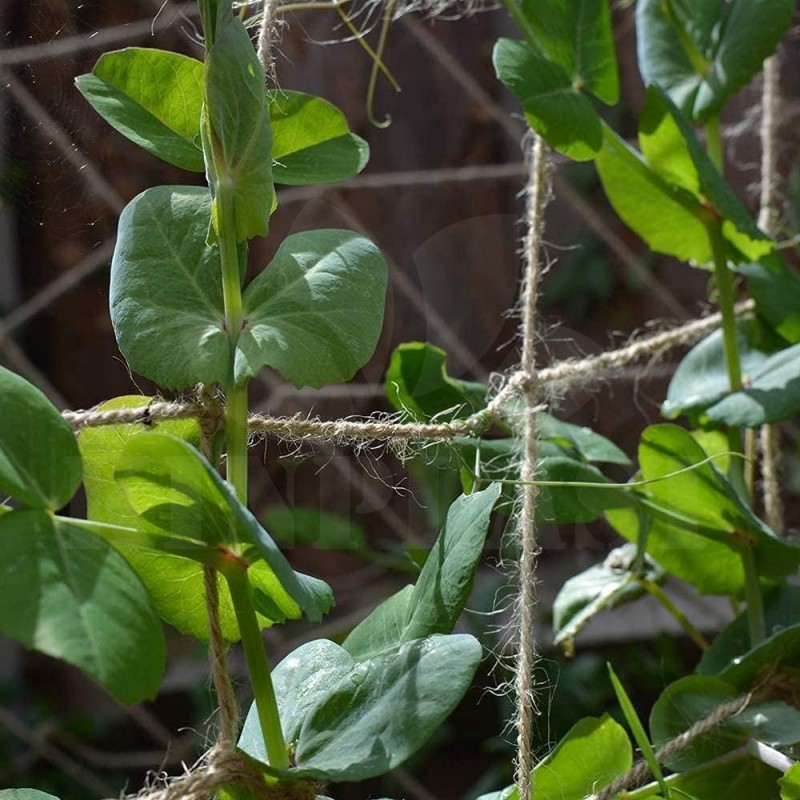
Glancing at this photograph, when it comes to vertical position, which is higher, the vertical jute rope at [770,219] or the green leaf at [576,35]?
the green leaf at [576,35]

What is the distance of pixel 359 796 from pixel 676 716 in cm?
54

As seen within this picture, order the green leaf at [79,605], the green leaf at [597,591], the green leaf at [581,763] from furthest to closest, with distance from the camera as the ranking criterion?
the green leaf at [597,591], the green leaf at [581,763], the green leaf at [79,605]

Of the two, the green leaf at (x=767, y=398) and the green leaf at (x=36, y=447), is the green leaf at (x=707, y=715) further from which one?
the green leaf at (x=36, y=447)

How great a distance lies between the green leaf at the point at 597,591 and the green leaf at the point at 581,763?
96 mm

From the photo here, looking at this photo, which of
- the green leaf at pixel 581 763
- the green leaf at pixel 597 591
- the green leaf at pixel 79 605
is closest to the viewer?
the green leaf at pixel 79 605

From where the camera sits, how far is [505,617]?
801 mm

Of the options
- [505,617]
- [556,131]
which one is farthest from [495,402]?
[505,617]

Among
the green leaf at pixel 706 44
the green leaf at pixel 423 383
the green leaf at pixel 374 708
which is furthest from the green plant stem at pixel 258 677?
the green leaf at pixel 706 44

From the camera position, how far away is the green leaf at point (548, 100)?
0.29 metres

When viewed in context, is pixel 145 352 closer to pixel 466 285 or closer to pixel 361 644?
pixel 361 644

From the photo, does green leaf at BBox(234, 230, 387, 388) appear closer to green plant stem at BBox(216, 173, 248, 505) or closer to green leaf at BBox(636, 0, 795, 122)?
green plant stem at BBox(216, 173, 248, 505)

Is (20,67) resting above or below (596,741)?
above

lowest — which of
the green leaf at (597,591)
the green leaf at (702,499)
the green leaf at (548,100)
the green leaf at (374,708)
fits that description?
the green leaf at (597,591)

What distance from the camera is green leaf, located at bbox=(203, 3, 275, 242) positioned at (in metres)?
0.18
